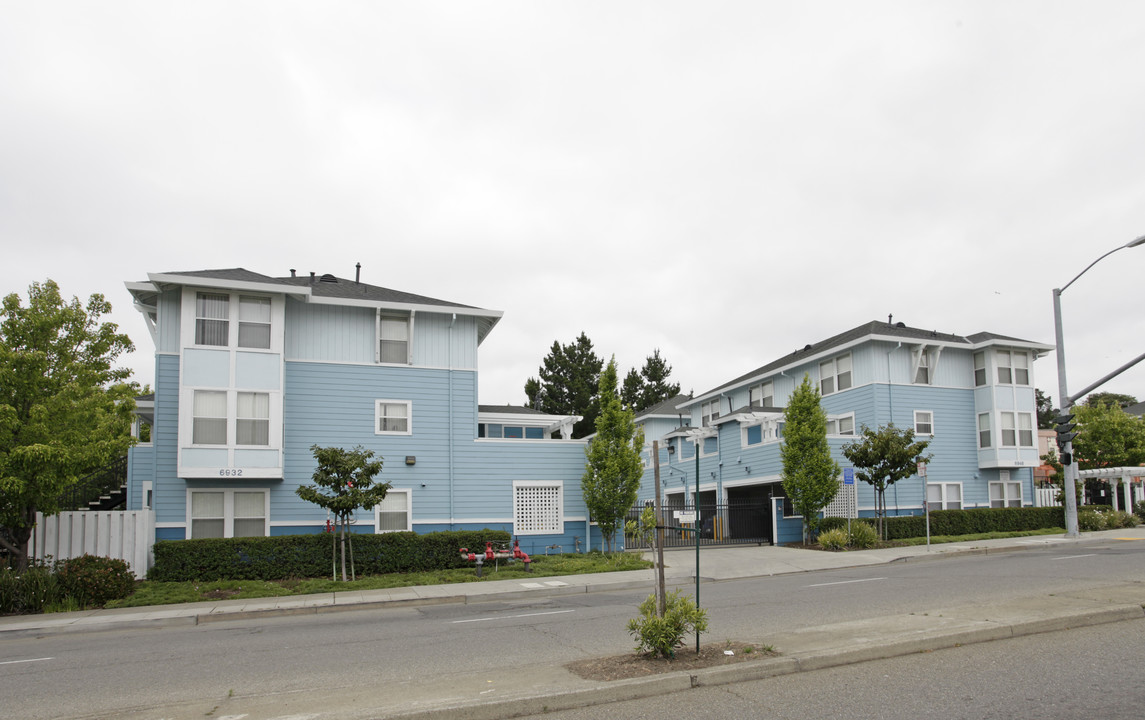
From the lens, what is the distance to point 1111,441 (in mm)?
45156

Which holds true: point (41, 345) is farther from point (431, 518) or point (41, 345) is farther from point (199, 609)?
point (431, 518)

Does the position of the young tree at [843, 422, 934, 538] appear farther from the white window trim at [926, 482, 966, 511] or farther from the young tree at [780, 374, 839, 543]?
the white window trim at [926, 482, 966, 511]

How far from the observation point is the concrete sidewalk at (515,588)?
1576cm

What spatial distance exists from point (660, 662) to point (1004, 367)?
30.6m

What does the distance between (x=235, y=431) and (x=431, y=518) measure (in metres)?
6.09

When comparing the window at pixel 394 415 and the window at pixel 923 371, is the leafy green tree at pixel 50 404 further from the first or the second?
the window at pixel 923 371

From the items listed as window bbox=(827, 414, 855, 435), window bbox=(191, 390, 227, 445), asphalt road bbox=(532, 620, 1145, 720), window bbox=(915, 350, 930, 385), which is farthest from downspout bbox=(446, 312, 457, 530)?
window bbox=(915, 350, 930, 385)

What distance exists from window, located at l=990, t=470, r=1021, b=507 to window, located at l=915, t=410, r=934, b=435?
377 cm

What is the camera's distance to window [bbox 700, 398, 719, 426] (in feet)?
147

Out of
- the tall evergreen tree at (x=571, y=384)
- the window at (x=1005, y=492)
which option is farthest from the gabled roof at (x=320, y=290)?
the tall evergreen tree at (x=571, y=384)

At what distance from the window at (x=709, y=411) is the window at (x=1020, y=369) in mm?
14981

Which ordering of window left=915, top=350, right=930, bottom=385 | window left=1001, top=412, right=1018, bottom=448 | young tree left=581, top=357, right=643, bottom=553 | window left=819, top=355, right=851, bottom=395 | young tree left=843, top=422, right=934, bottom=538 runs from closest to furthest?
young tree left=581, top=357, right=643, bottom=553, young tree left=843, top=422, right=934, bottom=538, window left=915, top=350, right=930, bottom=385, window left=1001, top=412, right=1018, bottom=448, window left=819, top=355, right=851, bottom=395

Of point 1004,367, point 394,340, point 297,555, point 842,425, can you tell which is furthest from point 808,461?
point 297,555

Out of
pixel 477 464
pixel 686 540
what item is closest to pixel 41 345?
pixel 477 464
